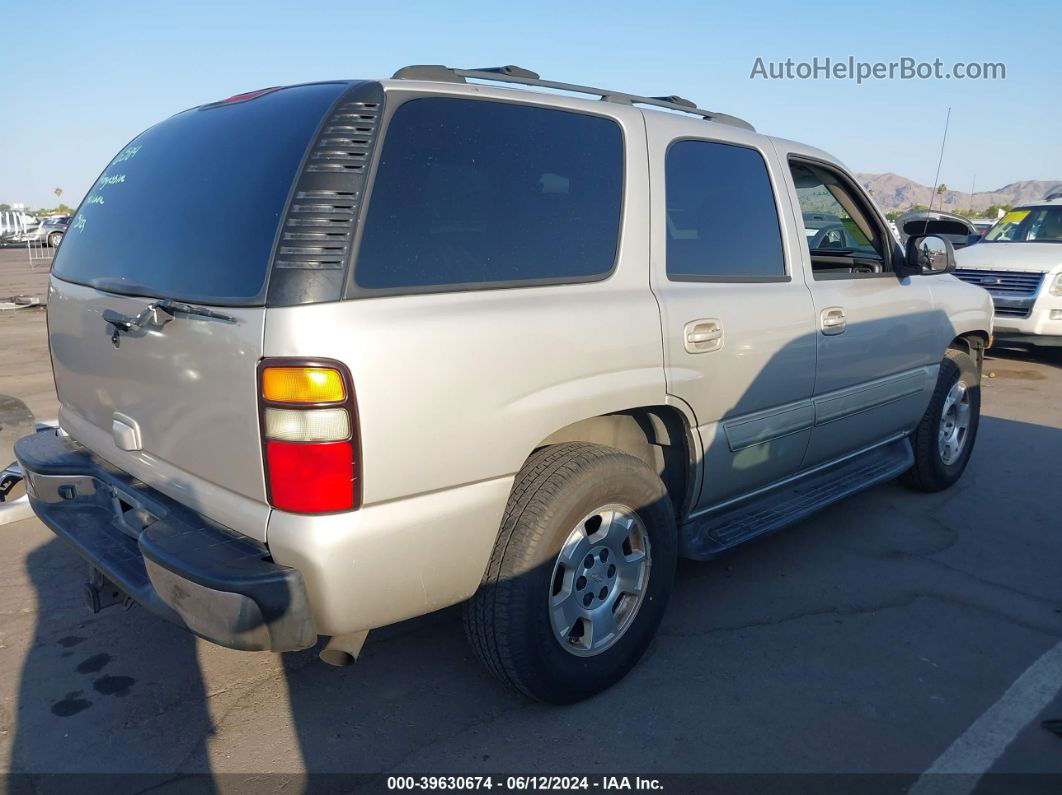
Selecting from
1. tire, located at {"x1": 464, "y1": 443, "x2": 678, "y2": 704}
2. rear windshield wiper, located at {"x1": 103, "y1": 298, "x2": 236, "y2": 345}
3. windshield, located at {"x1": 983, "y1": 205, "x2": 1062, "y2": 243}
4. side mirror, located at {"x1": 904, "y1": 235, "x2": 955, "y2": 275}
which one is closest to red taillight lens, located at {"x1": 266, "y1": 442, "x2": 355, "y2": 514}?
rear windshield wiper, located at {"x1": 103, "y1": 298, "x2": 236, "y2": 345}

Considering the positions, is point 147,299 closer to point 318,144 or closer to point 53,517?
point 318,144

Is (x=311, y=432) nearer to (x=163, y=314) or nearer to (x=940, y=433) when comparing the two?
(x=163, y=314)

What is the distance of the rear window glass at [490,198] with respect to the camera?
7.51 ft

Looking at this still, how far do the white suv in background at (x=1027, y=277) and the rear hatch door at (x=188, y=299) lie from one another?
26.4 feet

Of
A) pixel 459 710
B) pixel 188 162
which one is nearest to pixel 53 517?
pixel 188 162

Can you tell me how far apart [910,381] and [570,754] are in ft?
9.42

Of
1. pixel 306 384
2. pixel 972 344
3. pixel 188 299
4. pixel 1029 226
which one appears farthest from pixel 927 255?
pixel 1029 226

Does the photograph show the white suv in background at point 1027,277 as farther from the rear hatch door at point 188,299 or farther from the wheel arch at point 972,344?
the rear hatch door at point 188,299

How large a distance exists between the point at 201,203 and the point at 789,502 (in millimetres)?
2736

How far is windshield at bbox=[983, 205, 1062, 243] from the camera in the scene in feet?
33.2

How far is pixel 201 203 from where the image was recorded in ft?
8.23

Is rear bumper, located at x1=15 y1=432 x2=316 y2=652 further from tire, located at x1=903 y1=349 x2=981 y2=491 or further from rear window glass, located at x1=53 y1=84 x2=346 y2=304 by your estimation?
tire, located at x1=903 y1=349 x2=981 y2=491

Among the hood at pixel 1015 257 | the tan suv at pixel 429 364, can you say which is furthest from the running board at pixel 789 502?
the hood at pixel 1015 257

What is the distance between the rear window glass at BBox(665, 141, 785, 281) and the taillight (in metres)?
1.44
